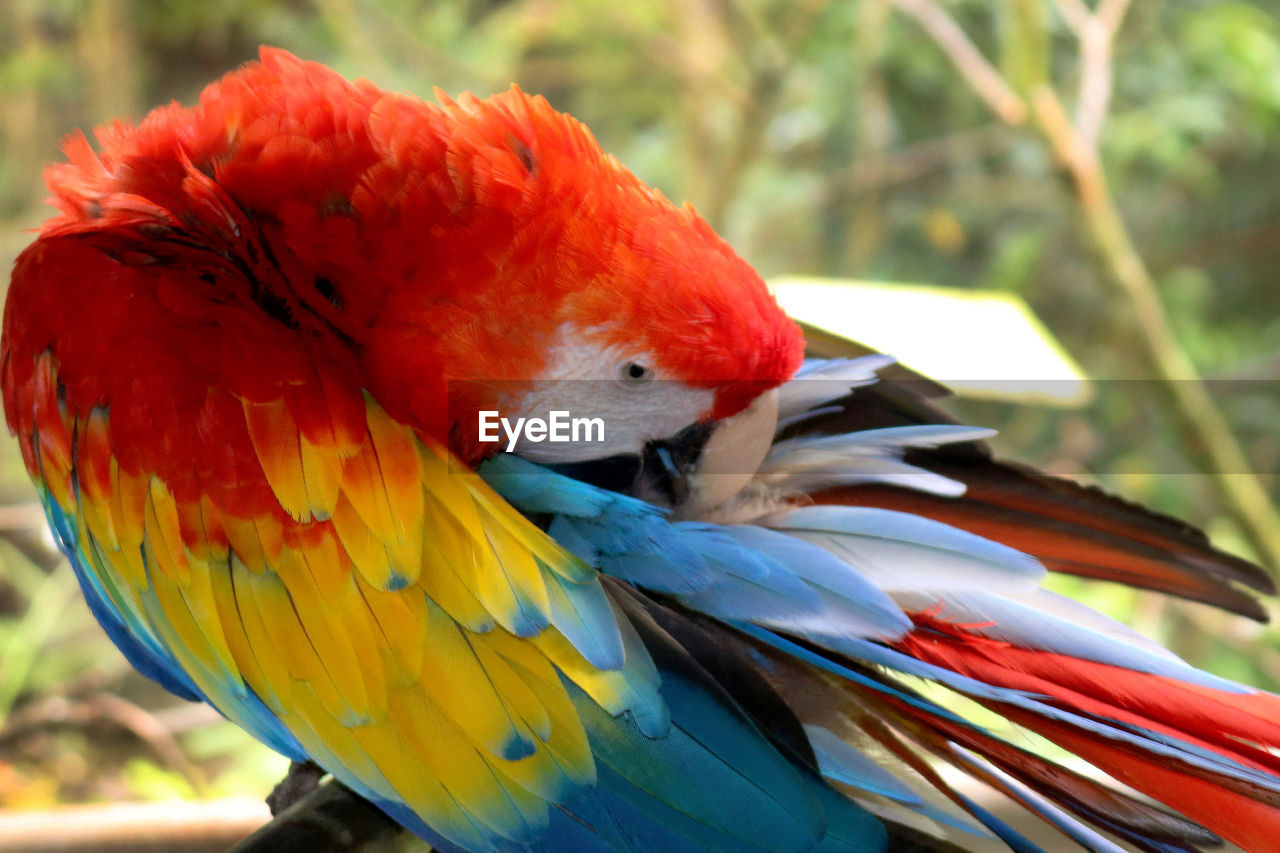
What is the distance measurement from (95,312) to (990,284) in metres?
2.12

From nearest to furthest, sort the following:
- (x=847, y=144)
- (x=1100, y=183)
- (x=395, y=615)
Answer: (x=395, y=615) < (x=1100, y=183) < (x=847, y=144)

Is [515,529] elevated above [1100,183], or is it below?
below

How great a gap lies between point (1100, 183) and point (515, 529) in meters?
1.35

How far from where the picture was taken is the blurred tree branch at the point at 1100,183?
1.42 m

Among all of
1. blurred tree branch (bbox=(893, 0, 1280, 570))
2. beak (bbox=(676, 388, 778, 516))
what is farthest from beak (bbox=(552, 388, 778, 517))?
blurred tree branch (bbox=(893, 0, 1280, 570))

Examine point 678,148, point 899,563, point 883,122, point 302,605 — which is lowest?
point 302,605

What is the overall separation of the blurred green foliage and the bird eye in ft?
4.72

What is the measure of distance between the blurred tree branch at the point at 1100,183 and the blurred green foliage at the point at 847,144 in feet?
1.03

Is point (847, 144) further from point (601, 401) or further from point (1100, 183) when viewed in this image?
point (601, 401)

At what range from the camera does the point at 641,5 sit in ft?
7.51

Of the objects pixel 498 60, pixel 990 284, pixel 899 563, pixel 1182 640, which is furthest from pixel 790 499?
pixel 498 60

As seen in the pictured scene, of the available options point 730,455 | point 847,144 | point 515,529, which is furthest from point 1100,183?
point 515,529

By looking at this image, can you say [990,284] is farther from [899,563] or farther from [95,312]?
[95,312]

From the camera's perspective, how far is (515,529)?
1.54 feet
